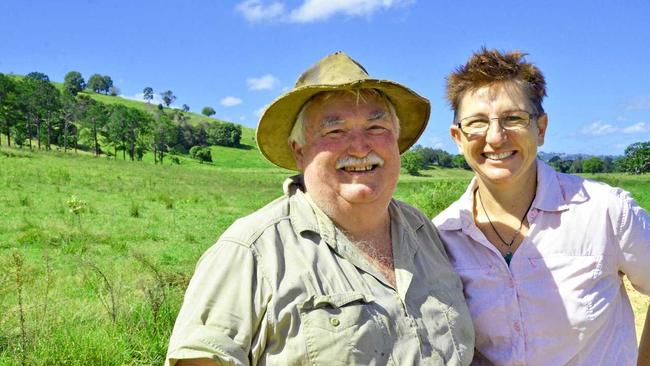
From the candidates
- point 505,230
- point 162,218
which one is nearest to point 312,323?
point 505,230

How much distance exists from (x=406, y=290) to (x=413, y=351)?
26 cm

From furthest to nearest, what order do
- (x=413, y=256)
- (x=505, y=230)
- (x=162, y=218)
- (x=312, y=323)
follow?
(x=162, y=218) < (x=505, y=230) < (x=413, y=256) < (x=312, y=323)

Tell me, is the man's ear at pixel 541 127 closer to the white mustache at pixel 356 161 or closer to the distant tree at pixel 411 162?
the white mustache at pixel 356 161

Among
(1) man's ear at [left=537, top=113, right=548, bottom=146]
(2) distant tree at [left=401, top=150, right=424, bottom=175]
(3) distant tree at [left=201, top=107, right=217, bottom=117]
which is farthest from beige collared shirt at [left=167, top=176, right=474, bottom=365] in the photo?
(3) distant tree at [left=201, top=107, right=217, bottom=117]

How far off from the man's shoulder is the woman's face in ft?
3.40

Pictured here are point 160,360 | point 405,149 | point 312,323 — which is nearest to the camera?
point 312,323

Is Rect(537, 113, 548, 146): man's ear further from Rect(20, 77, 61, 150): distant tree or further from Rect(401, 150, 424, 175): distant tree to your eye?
Rect(20, 77, 61, 150): distant tree

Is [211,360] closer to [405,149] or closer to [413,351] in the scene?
[413,351]

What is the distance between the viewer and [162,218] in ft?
47.4

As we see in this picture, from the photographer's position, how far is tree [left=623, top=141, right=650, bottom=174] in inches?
2685

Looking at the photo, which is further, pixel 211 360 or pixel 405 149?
pixel 405 149

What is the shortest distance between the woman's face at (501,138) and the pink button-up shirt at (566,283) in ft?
0.65

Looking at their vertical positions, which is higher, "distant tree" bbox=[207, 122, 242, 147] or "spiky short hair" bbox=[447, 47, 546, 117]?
"distant tree" bbox=[207, 122, 242, 147]

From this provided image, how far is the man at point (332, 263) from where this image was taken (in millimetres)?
1977
